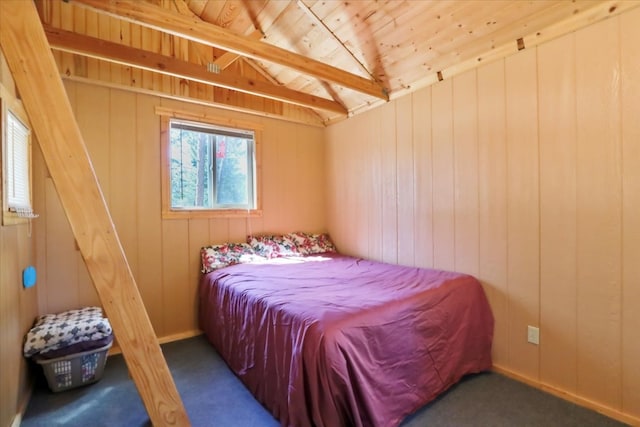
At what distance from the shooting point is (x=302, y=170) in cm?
380

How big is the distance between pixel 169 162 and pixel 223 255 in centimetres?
105

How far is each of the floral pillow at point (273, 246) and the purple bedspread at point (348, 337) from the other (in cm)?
59

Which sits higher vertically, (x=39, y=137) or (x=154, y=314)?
(x=39, y=137)

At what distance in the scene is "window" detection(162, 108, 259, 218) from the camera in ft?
9.56

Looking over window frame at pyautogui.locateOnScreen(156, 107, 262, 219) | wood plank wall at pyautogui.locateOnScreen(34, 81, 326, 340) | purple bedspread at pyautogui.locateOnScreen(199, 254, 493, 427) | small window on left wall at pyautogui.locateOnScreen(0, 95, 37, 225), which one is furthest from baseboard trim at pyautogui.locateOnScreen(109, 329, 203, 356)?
small window on left wall at pyautogui.locateOnScreen(0, 95, 37, 225)

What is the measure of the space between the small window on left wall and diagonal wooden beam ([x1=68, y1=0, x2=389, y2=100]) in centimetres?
80

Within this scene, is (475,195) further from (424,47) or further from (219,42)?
(219,42)

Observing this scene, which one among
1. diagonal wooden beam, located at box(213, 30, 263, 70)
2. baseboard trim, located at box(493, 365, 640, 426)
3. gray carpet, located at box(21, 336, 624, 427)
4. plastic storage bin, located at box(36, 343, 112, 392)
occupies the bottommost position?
gray carpet, located at box(21, 336, 624, 427)

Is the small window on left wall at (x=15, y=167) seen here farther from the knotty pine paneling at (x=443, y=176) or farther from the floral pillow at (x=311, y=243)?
the knotty pine paneling at (x=443, y=176)

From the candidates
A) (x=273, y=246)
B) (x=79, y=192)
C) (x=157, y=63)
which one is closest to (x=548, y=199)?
(x=273, y=246)

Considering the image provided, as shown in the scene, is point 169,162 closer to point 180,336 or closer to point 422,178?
point 180,336

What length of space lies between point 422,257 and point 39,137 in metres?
2.71

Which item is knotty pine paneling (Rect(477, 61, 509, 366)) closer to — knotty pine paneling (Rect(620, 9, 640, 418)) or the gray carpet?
the gray carpet

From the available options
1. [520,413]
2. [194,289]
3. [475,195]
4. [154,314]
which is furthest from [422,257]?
[154,314]
